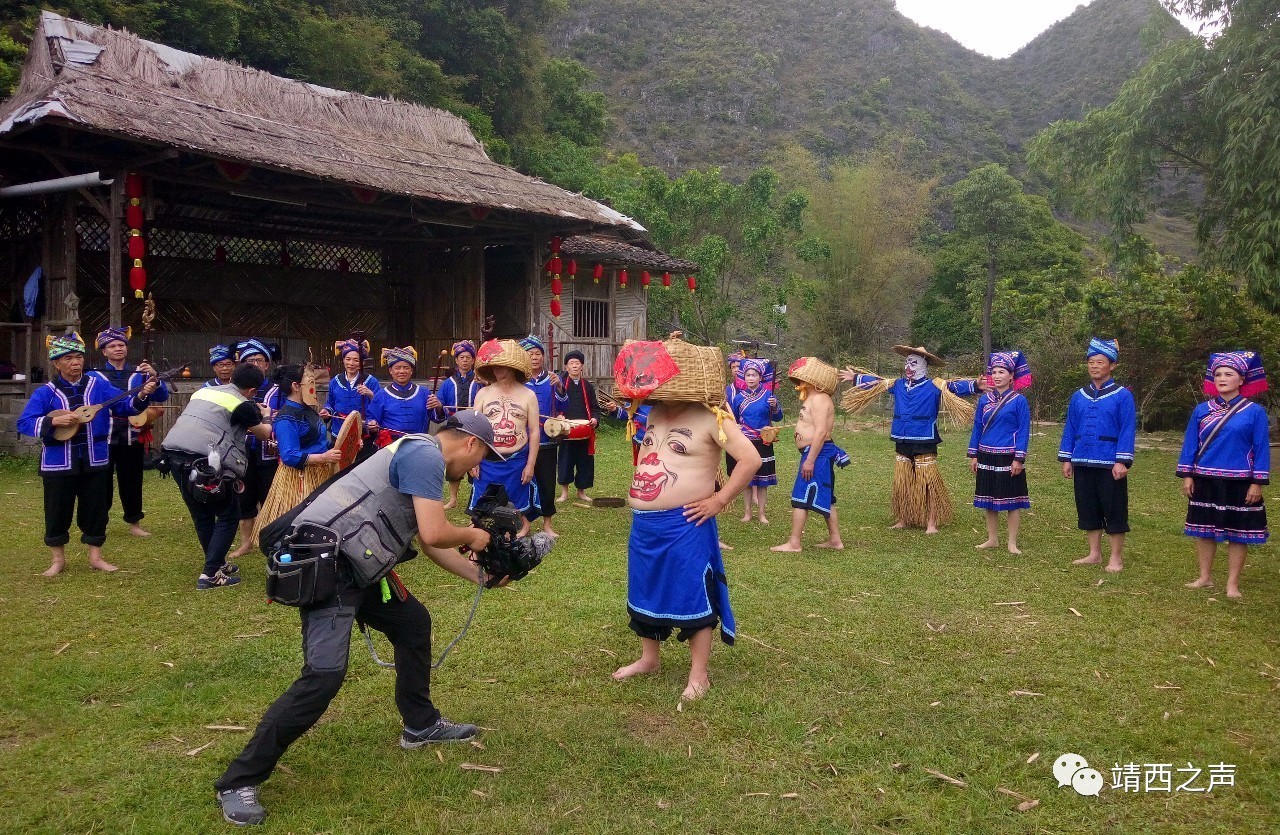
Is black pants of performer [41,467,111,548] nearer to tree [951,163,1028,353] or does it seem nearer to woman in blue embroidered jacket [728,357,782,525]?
woman in blue embroidered jacket [728,357,782,525]

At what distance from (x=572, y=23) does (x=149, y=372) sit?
60027 mm

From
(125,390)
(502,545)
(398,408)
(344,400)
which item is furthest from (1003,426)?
(125,390)

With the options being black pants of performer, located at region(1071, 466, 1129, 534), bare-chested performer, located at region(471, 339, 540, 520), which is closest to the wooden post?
bare-chested performer, located at region(471, 339, 540, 520)

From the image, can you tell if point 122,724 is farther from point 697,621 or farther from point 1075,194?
point 1075,194

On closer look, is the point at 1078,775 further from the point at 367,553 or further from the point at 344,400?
the point at 344,400

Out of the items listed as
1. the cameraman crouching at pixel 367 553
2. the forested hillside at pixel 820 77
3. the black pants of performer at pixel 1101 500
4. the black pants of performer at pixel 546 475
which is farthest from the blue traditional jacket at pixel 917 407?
the forested hillside at pixel 820 77

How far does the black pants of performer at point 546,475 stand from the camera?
8156 millimetres

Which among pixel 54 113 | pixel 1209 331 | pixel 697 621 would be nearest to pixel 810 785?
pixel 697 621

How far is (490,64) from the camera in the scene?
29891 millimetres

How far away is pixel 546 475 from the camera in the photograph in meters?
8.24

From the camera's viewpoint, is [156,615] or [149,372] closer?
[156,615]

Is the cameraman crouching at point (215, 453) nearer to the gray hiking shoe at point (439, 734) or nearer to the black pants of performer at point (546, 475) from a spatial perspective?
the black pants of performer at point (546, 475)

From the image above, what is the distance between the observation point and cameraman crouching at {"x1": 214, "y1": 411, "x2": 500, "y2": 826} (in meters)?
3.39

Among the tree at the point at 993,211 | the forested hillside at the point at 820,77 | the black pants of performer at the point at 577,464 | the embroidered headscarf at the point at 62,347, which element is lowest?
the black pants of performer at the point at 577,464
